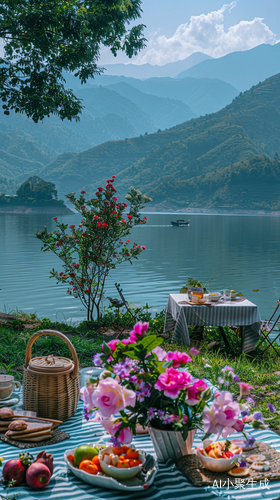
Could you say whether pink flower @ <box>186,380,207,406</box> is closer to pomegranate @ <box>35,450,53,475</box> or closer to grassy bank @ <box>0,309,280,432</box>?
grassy bank @ <box>0,309,280,432</box>

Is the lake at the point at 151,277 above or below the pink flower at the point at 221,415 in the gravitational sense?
below

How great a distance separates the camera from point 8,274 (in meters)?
18.7

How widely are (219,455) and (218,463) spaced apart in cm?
4

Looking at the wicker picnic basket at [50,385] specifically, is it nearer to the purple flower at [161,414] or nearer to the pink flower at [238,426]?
the purple flower at [161,414]

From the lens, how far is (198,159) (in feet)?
514

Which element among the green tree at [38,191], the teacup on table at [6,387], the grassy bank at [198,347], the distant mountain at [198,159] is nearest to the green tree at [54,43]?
the grassy bank at [198,347]

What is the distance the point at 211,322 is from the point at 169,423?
3.86 meters

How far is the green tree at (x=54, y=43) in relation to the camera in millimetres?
7332

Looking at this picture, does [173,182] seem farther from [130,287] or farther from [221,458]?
[221,458]

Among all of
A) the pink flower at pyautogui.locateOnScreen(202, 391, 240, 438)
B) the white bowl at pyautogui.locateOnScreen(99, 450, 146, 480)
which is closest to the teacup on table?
the white bowl at pyautogui.locateOnScreen(99, 450, 146, 480)

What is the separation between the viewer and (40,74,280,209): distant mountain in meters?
136

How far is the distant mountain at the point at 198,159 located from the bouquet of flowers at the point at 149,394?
128m

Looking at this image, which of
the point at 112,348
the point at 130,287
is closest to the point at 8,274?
the point at 130,287

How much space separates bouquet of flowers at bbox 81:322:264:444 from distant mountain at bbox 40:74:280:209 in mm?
127982
